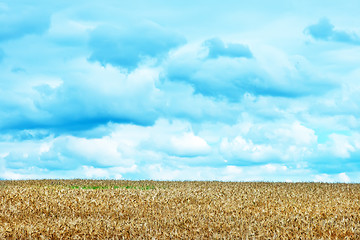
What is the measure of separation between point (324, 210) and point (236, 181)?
47.9 feet

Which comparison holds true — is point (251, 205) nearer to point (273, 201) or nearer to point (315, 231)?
point (273, 201)

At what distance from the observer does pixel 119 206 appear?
14602mm

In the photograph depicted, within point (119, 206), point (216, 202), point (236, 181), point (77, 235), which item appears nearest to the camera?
point (77, 235)

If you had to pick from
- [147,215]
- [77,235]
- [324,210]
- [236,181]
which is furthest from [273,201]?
[236,181]

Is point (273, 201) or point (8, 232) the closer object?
point (8, 232)

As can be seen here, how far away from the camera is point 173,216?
41.0ft

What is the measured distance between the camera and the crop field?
34.6 feet

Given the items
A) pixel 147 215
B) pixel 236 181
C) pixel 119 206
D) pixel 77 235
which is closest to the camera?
pixel 77 235

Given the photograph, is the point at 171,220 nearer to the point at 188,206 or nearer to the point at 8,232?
the point at 188,206

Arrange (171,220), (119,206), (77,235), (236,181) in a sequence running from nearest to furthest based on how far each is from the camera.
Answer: (77,235) → (171,220) → (119,206) → (236,181)

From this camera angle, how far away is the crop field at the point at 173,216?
34.6ft

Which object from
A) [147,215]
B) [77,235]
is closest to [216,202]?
[147,215]

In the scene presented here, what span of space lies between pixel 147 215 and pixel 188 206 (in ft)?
6.45

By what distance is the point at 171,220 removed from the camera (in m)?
11.8
